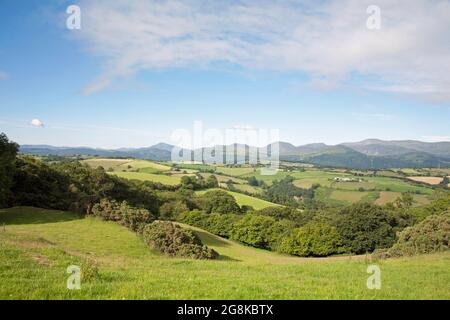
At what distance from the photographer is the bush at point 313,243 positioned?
55.7 meters

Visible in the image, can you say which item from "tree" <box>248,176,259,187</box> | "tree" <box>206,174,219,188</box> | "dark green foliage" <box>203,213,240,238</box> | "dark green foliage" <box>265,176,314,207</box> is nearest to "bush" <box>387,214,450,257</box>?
"dark green foliage" <box>203,213,240,238</box>

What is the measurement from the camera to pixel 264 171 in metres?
172

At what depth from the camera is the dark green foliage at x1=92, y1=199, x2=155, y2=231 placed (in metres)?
37.6

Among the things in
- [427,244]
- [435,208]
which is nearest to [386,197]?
[435,208]

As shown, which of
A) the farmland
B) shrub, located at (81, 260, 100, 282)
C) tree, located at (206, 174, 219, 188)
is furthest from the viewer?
tree, located at (206, 174, 219, 188)

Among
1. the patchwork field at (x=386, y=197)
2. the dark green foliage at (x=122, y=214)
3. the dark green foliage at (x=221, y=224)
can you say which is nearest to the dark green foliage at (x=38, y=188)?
the dark green foliage at (x=122, y=214)

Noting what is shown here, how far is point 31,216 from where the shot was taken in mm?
36219

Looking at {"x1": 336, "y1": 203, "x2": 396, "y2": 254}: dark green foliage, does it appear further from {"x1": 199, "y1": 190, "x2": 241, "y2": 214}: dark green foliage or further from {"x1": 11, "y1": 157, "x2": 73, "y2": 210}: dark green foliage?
{"x1": 11, "y1": 157, "x2": 73, "y2": 210}: dark green foliage

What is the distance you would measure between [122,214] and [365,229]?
136 ft

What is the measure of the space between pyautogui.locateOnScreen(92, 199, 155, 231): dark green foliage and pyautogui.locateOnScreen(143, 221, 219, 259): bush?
19.2ft

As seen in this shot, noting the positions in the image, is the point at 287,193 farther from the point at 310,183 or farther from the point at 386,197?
the point at 386,197

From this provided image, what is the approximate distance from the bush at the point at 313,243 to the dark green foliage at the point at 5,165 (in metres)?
39.8
